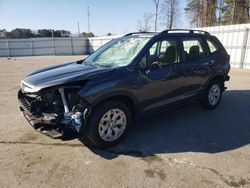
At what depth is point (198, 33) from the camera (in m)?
5.39

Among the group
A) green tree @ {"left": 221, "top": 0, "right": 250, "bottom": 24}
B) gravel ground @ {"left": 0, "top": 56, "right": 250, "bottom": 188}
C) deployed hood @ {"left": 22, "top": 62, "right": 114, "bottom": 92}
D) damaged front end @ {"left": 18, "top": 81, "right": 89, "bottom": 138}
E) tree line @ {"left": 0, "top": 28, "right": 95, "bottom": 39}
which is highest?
green tree @ {"left": 221, "top": 0, "right": 250, "bottom": 24}

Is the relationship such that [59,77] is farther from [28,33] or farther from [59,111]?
[28,33]

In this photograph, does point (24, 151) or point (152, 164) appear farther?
point (24, 151)

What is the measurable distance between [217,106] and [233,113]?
55cm

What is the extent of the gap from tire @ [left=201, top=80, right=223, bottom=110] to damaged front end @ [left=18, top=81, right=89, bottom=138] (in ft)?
10.8

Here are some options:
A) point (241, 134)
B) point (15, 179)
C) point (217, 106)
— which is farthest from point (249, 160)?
point (15, 179)

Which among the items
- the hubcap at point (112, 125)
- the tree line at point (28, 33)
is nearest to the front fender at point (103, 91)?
the hubcap at point (112, 125)

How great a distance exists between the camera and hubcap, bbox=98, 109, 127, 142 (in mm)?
3750

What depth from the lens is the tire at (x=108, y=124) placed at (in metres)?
3.60

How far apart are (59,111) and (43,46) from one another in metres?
32.2

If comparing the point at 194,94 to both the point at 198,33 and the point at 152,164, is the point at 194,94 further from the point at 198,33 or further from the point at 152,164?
the point at 152,164

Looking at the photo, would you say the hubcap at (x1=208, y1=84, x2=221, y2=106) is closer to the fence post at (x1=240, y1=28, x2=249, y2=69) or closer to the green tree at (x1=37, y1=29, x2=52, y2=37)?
the fence post at (x1=240, y1=28, x2=249, y2=69)

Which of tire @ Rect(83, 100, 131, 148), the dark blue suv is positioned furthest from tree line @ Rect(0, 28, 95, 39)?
tire @ Rect(83, 100, 131, 148)

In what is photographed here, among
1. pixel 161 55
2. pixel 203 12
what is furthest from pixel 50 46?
pixel 161 55
